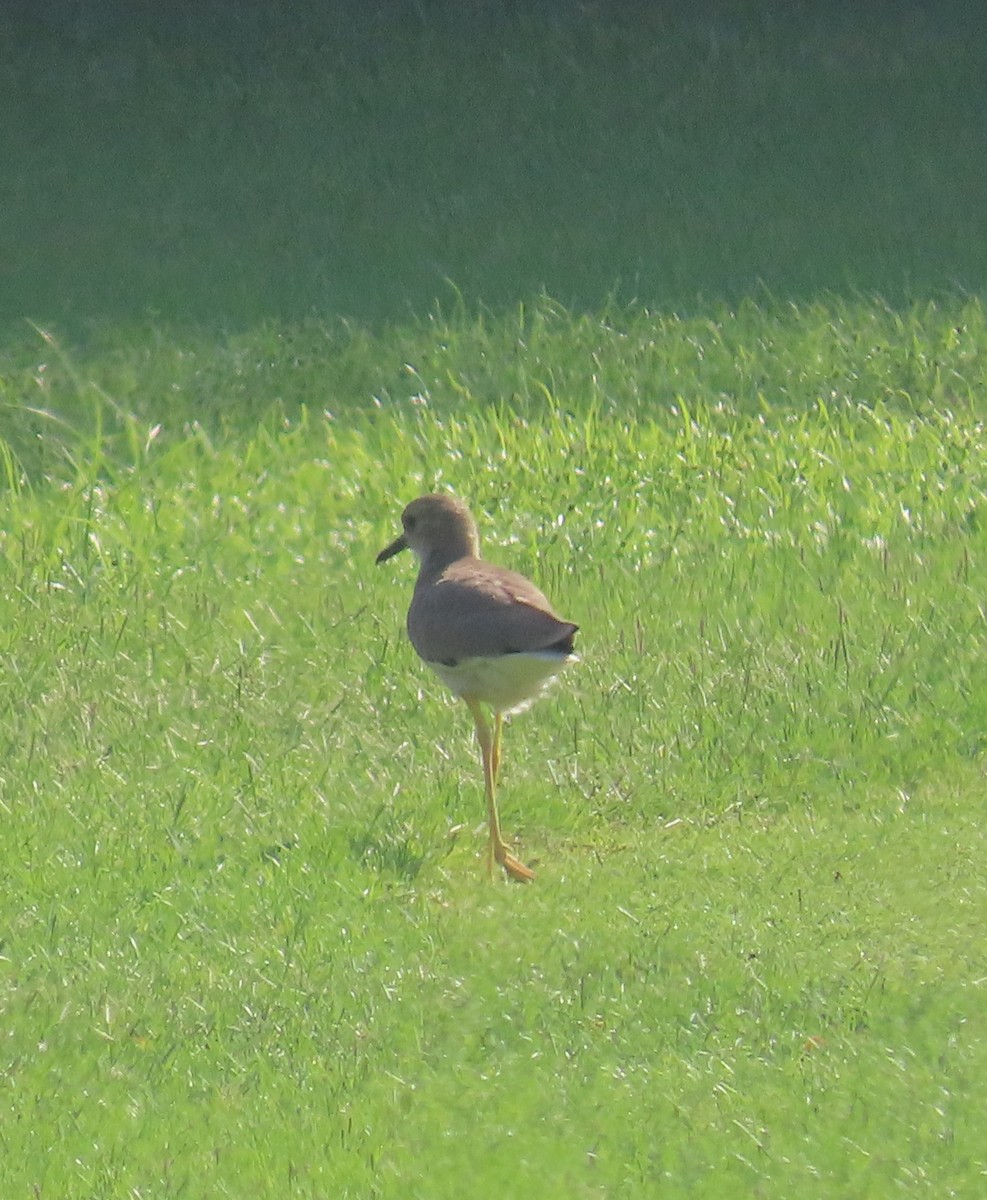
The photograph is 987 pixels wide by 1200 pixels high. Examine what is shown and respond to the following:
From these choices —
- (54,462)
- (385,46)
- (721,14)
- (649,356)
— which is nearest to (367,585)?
(54,462)

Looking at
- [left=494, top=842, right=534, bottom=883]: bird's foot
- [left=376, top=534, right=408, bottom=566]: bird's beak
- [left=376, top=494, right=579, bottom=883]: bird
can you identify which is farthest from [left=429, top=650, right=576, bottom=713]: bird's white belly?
[left=376, top=534, right=408, bottom=566]: bird's beak

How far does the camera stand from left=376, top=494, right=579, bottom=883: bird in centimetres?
721

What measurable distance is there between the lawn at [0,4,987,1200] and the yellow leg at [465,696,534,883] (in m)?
0.12

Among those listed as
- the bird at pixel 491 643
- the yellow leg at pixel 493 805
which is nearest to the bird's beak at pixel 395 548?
the bird at pixel 491 643

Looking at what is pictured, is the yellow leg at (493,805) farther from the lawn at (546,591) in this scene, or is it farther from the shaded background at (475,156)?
the shaded background at (475,156)

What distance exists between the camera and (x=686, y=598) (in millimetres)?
9680

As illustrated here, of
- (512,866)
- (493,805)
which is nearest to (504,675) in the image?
(493,805)

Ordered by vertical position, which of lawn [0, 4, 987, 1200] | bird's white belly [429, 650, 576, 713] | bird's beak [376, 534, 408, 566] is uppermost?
bird's white belly [429, 650, 576, 713]

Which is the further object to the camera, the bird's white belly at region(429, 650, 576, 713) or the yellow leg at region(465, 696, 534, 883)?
the yellow leg at region(465, 696, 534, 883)

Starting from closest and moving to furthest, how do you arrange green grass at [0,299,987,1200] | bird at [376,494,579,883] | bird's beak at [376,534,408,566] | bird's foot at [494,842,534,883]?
green grass at [0,299,987,1200]
bird at [376,494,579,883]
bird's foot at [494,842,534,883]
bird's beak at [376,534,408,566]

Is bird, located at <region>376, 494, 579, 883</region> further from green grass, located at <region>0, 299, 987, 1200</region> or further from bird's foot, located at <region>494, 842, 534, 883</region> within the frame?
green grass, located at <region>0, 299, 987, 1200</region>

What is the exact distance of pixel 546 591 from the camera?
9.77 meters

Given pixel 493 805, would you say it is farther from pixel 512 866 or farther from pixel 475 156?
pixel 475 156

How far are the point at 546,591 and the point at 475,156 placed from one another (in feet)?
25.0
